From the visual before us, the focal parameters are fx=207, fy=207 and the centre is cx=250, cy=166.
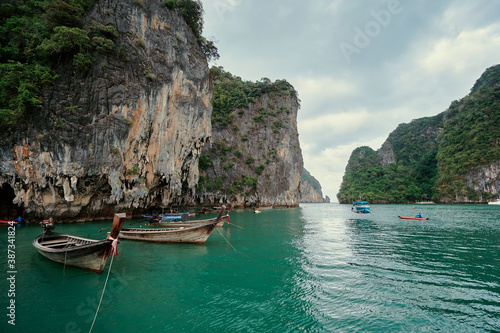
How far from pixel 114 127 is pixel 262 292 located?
1915 centimetres

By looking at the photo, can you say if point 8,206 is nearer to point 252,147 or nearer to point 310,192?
point 252,147

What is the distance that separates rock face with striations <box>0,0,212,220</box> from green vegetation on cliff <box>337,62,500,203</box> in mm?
76767

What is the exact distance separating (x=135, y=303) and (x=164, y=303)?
0.76 m

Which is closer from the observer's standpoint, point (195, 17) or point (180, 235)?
point (180, 235)

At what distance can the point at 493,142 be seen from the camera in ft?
182

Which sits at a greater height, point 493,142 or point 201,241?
point 493,142

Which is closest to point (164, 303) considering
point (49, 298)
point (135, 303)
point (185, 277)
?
point (135, 303)

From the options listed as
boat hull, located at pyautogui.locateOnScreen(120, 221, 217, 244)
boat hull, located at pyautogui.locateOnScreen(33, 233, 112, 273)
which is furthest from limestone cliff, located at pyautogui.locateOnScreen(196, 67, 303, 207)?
boat hull, located at pyautogui.locateOnScreen(33, 233, 112, 273)

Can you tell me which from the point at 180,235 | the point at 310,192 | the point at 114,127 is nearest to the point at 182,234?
the point at 180,235

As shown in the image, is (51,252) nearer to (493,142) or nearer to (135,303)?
(135,303)

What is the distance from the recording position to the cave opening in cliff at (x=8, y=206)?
62.5 ft

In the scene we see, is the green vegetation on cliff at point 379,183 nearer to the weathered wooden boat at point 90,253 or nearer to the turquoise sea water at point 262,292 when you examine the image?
the turquoise sea water at point 262,292

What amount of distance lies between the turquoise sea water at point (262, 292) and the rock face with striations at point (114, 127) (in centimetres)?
785

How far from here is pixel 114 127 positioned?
1873 cm
